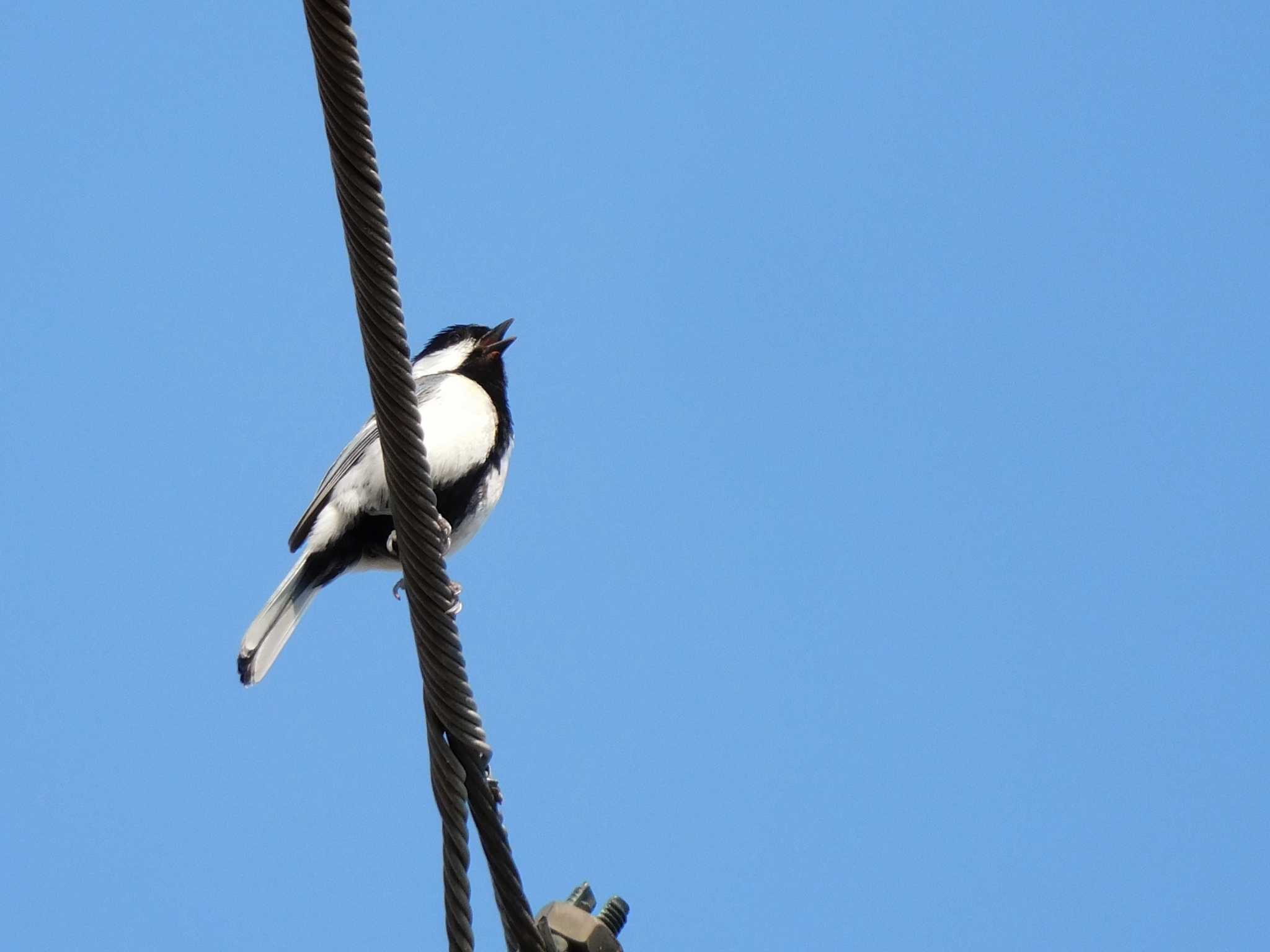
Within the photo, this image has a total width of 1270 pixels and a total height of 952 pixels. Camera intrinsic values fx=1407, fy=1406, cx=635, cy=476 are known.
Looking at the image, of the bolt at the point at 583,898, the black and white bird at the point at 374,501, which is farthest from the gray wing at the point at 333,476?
the bolt at the point at 583,898

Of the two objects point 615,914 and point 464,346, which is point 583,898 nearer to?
point 615,914

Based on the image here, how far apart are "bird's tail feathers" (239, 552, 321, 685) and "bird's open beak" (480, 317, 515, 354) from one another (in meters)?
1.44

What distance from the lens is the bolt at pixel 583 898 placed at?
8.91 ft

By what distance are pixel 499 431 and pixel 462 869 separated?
2660mm

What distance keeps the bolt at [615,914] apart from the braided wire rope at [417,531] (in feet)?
0.70

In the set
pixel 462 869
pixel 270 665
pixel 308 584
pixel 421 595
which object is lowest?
pixel 462 869

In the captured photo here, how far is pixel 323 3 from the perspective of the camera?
6.48 feet

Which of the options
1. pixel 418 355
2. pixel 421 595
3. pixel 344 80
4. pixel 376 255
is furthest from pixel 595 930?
pixel 418 355

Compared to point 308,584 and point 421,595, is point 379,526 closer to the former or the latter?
point 308,584

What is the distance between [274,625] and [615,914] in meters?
1.96

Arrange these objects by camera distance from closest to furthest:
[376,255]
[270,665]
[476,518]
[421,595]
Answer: [376,255] < [421,595] < [270,665] < [476,518]

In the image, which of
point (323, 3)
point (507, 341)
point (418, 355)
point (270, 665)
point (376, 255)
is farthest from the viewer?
point (418, 355)

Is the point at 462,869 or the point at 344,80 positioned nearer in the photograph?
the point at 344,80

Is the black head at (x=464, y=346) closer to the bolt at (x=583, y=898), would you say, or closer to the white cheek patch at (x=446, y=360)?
the white cheek patch at (x=446, y=360)
